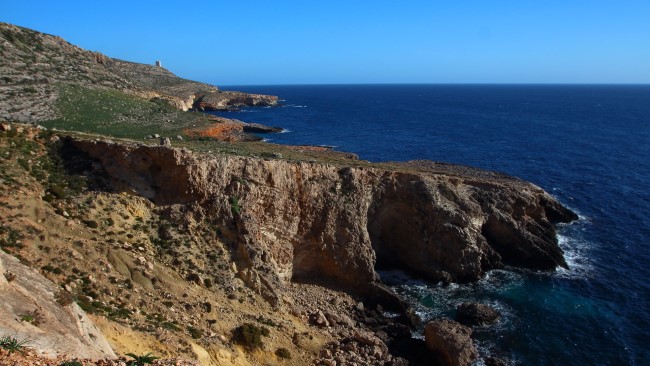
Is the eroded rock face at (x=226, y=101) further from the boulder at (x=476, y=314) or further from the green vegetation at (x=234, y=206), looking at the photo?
the boulder at (x=476, y=314)

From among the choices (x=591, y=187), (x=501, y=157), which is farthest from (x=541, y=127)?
(x=591, y=187)

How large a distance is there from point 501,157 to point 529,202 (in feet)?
A: 110

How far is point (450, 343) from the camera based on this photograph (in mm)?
30000

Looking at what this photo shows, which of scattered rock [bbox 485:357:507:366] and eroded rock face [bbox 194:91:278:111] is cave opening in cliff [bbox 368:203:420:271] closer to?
scattered rock [bbox 485:357:507:366]

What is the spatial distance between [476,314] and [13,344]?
30393mm

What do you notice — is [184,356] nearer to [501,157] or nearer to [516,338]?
Result: [516,338]

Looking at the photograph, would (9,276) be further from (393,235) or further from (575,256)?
(575,256)

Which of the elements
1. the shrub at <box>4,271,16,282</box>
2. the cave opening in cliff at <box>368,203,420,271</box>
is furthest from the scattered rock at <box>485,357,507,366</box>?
the shrub at <box>4,271,16,282</box>

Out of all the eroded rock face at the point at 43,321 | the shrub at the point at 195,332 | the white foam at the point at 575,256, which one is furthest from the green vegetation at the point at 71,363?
the white foam at the point at 575,256

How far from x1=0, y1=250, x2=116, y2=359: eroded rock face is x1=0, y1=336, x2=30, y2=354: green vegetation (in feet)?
0.64

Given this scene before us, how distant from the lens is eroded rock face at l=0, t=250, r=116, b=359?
13009mm

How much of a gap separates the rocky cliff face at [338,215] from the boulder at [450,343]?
6.36 m

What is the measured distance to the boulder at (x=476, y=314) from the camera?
34406 millimetres

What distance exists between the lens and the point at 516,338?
32.9 m
